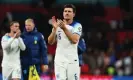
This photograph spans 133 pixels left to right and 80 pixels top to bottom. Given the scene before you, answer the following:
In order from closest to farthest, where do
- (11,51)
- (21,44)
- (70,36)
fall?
(70,36) → (21,44) → (11,51)

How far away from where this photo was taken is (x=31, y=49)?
15266mm

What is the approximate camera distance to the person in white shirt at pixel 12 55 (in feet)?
49.6

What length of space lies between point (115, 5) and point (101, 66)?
4.36 metres

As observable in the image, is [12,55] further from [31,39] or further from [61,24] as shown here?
[61,24]

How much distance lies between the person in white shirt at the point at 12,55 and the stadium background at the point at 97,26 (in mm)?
5563

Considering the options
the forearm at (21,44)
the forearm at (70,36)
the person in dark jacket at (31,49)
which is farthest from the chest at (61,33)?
the person in dark jacket at (31,49)

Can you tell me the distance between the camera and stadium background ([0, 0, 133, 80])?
22141mm

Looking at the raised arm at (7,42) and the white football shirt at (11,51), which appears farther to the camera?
the white football shirt at (11,51)

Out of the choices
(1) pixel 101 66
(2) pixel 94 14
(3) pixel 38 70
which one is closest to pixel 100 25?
(2) pixel 94 14

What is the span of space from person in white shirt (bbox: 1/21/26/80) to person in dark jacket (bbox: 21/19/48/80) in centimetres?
19

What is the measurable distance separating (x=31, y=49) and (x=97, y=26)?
30.7 feet

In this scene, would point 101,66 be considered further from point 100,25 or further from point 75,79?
point 75,79

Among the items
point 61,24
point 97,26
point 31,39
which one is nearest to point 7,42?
point 31,39

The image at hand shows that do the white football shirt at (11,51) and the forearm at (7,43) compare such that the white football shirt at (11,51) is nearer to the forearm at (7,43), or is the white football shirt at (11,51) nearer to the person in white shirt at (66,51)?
the forearm at (7,43)
